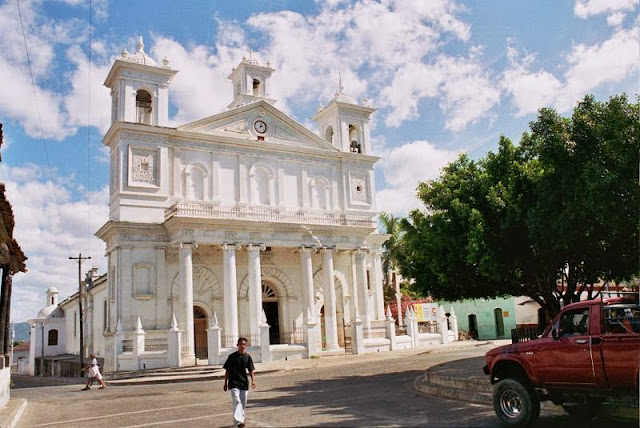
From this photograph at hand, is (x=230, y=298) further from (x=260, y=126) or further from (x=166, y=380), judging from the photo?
(x=260, y=126)

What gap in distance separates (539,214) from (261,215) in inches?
697

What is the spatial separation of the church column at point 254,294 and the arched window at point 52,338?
34.5 meters

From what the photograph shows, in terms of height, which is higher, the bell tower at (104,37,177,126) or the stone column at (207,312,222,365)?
the bell tower at (104,37,177,126)

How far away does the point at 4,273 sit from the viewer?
47.2 feet

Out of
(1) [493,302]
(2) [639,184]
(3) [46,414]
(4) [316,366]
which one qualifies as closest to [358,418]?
(2) [639,184]

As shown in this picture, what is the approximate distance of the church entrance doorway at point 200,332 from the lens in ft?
96.4

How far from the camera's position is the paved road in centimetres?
1010

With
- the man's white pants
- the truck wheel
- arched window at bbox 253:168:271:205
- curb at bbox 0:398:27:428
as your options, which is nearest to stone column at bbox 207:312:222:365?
arched window at bbox 253:168:271:205

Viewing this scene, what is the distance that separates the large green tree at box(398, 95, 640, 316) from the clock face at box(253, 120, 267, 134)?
15557 millimetres

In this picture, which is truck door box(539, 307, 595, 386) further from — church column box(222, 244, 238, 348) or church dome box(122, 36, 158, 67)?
church dome box(122, 36, 158, 67)

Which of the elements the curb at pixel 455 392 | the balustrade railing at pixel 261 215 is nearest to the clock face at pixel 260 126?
the balustrade railing at pixel 261 215

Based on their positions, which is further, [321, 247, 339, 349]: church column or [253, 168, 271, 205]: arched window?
[253, 168, 271, 205]: arched window

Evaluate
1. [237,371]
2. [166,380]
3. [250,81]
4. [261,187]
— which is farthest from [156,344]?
[237,371]

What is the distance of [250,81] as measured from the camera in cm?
A: 3522
